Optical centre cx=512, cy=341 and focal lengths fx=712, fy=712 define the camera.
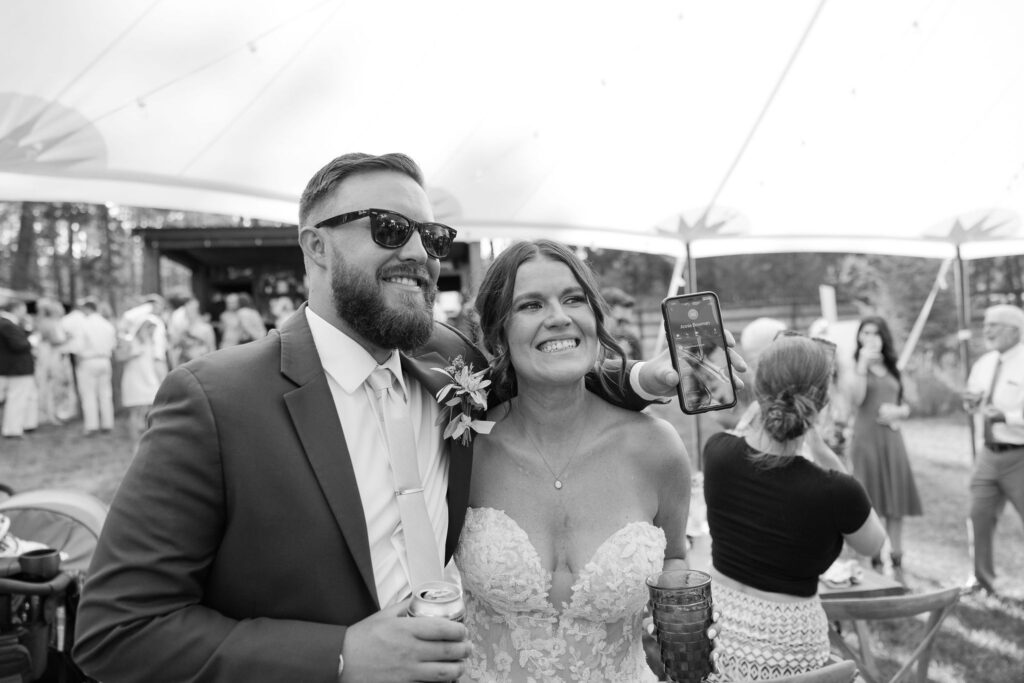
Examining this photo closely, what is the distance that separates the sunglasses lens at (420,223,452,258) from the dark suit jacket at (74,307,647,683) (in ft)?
1.43

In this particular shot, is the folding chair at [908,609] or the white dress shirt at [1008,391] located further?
the white dress shirt at [1008,391]

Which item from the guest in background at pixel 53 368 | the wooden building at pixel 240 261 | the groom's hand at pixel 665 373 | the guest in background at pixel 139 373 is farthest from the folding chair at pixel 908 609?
the guest in background at pixel 53 368

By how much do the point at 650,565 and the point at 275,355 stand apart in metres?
1.17

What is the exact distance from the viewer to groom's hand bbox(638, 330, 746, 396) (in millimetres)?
1992

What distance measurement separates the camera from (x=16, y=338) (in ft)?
31.6

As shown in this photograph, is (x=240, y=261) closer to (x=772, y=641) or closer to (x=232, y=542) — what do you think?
(x=772, y=641)

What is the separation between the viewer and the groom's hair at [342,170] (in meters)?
1.71

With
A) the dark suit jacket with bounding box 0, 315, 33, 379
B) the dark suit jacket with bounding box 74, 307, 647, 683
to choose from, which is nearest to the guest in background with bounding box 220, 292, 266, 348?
the dark suit jacket with bounding box 0, 315, 33, 379

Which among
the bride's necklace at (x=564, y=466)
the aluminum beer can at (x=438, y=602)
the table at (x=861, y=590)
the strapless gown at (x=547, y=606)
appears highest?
the bride's necklace at (x=564, y=466)

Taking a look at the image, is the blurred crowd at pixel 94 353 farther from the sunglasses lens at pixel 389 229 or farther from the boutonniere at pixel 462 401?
the sunglasses lens at pixel 389 229

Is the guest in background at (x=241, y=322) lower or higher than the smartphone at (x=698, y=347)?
higher

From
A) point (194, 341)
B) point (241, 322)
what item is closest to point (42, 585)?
point (241, 322)

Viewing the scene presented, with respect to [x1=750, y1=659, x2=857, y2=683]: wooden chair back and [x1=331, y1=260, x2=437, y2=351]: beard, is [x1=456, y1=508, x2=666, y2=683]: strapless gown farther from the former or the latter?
[x1=331, y1=260, x2=437, y2=351]: beard

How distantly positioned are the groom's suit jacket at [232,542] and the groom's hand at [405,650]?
0.13 ft
